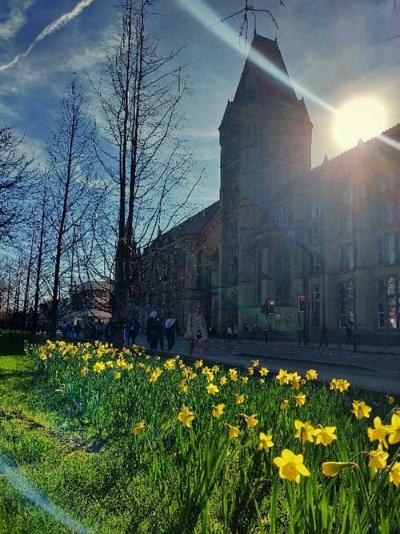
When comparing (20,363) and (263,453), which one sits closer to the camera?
(263,453)

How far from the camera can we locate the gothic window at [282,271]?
5591 centimetres

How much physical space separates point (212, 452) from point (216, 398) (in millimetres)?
2375

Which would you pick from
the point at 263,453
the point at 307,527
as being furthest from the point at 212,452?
the point at 307,527

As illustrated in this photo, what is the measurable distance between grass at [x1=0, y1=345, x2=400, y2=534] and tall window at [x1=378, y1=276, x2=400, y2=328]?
3491 centimetres

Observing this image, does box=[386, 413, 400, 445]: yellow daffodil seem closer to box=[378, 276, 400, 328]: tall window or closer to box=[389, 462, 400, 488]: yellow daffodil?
box=[389, 462, 400, 488]: yellow daffodil

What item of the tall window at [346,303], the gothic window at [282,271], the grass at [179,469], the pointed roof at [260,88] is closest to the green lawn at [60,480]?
the grass at [179,469]

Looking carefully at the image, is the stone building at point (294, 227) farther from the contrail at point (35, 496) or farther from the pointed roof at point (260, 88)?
the contrail at point (35, 496)

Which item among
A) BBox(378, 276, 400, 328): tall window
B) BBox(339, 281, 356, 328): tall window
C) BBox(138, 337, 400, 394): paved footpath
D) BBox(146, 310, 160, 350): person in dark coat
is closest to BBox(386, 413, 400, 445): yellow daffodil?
BBox(138, 337, 400, 394): paved footpath

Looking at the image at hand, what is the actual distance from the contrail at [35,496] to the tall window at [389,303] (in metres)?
38.2

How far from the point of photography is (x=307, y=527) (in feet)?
6.54

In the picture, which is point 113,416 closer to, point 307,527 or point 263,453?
point 263,453

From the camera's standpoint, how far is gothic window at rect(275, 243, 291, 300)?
55906mm

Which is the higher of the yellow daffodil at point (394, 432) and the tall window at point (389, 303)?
the tall window at point (389, 303)

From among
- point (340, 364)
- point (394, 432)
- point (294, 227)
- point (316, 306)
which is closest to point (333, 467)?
point (394, 432)
